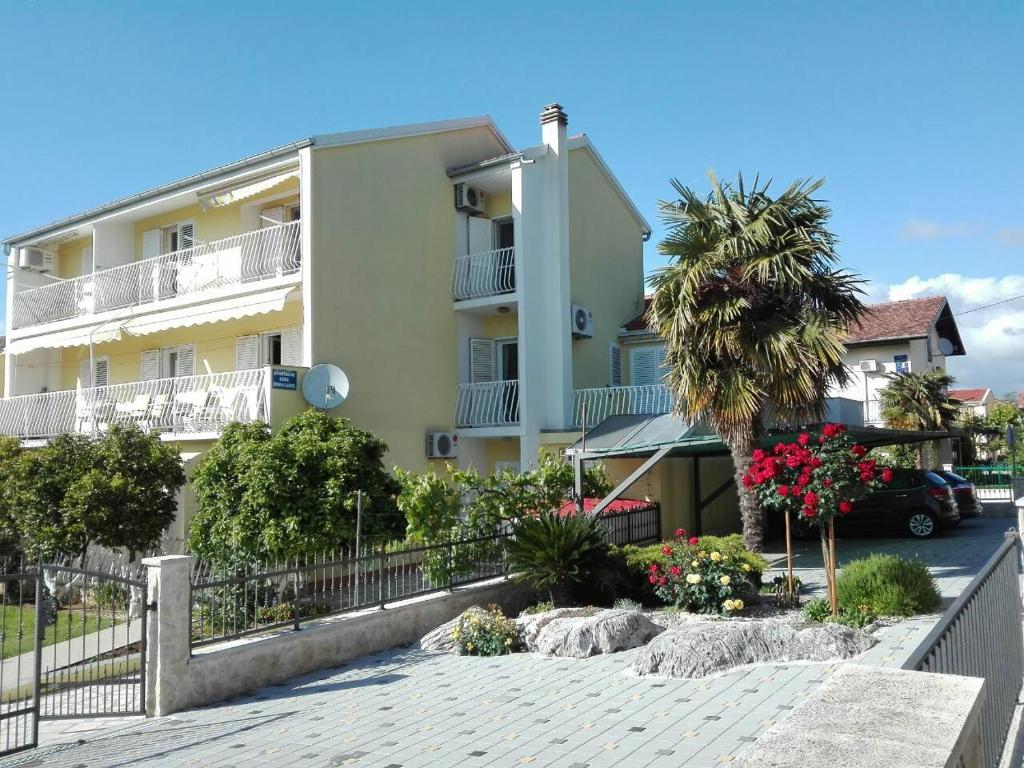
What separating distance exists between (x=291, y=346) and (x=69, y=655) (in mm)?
12007

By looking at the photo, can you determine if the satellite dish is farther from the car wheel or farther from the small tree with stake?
the car wheel

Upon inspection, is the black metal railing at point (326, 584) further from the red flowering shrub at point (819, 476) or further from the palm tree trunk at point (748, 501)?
the palm tree trunk at point (748, 501)

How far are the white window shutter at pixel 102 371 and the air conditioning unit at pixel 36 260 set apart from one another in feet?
12.0

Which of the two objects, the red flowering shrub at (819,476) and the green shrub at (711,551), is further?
the green shrub at (711,551)

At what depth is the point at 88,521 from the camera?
1451cm

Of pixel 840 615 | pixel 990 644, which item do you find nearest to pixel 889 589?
pixel 840 615

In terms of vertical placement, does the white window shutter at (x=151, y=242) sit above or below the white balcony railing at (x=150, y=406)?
above

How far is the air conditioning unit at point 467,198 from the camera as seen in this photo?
21672mm

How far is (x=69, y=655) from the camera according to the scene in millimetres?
8625

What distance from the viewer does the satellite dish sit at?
1712 cm

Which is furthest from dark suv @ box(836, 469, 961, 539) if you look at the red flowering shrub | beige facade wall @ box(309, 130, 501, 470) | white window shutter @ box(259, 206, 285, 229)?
white window shutter @ box(259, 206, 285, 229)

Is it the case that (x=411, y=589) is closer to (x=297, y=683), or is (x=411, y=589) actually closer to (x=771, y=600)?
(x=297, y=683)

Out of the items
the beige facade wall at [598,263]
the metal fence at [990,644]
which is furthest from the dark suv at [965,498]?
the metal fence at [990,644]

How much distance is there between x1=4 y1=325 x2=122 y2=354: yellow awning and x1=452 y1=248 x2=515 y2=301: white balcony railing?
849 cm
